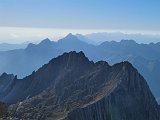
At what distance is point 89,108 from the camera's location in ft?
598

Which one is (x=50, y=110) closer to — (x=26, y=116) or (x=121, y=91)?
(x=26, y=116)

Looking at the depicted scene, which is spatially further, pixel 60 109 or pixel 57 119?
pixel 60 109

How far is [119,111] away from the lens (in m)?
190

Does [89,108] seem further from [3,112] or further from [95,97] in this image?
[3,112]

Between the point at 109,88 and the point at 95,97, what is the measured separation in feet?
25.4

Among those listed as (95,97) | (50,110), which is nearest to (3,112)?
(50,110)

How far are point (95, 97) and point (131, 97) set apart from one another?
1705cm

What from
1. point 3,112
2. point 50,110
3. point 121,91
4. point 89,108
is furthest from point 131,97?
point 3,112

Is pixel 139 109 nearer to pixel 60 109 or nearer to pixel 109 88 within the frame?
pixel 109 88

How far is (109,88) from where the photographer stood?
196 meters

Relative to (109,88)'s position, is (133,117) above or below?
below

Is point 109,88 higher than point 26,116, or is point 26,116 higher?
point 109,88

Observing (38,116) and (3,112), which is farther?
(38,116)

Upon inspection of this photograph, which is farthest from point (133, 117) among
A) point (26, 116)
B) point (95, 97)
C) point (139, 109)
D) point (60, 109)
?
point (26, 116)
